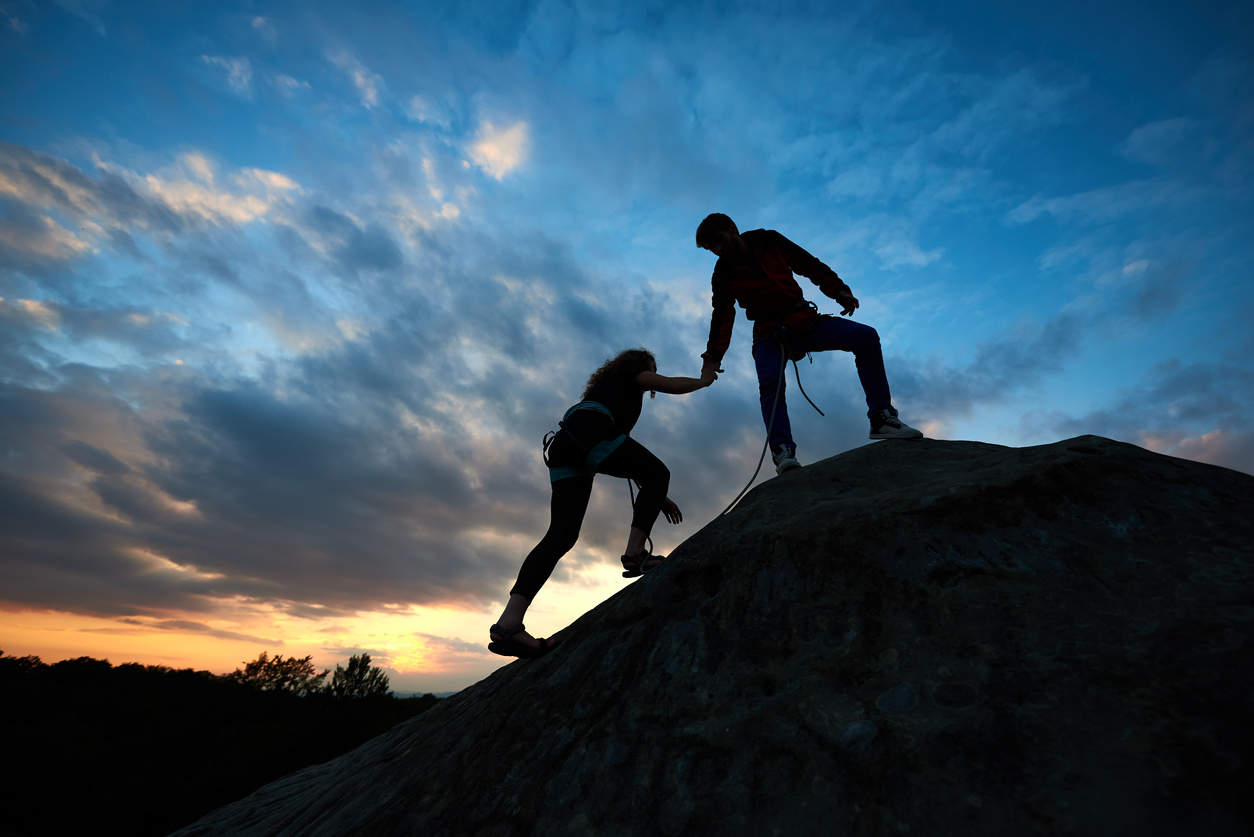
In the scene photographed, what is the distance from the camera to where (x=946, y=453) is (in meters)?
3.83

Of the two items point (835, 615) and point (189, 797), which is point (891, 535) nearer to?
point (835, 615)

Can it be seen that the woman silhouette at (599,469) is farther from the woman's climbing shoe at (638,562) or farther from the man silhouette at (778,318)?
the man silhouette at (778,318)

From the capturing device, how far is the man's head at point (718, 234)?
4.74m

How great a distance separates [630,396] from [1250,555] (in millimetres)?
3015

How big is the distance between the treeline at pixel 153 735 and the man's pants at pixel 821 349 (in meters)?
11.9

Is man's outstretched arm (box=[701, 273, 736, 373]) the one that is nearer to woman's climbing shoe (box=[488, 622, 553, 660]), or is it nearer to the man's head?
the man's head

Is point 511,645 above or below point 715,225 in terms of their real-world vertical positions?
below

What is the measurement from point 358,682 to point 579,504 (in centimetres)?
1891

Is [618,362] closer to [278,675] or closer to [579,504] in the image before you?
[579,504]

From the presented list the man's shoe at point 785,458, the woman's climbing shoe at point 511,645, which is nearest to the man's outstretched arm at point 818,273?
the man's shoe at point 785,458

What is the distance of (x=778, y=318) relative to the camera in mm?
4762

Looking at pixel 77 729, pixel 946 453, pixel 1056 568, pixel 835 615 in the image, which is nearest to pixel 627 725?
pixel 835 615

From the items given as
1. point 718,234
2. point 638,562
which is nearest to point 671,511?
point 638,562

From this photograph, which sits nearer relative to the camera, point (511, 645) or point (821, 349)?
point (511, 645)
